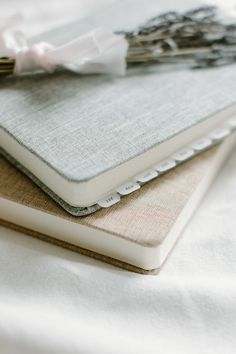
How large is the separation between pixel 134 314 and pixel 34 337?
86 millimetres

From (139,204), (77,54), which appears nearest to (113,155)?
(139,204)

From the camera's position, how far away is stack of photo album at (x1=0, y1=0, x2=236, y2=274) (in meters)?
0.51

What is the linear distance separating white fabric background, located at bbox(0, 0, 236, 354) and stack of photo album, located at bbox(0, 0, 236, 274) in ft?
0.07

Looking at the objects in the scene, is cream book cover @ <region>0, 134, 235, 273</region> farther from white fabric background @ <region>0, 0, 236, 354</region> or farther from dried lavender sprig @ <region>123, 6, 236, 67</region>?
dried lavender sprig @ <region>123, 6, 236, 67</region>

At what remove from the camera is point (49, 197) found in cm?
54

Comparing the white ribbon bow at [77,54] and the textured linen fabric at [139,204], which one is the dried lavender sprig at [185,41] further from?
the textured linen fabric at [139,204]

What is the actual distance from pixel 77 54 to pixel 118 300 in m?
0.31

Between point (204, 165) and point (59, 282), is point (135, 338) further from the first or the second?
point (204, 165)

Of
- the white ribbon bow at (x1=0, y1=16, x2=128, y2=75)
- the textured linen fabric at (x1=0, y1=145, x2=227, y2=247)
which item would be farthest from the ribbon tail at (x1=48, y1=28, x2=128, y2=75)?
the textured linen fabric at (x1=0, y1=145, x2=227, y2=247)

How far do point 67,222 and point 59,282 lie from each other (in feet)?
0.18

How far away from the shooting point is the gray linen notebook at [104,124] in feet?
1.72

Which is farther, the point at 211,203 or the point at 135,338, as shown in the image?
the point at 211,203

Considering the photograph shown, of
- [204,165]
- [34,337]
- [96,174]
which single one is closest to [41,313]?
[34,337]

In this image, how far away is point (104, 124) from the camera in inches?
22.6
